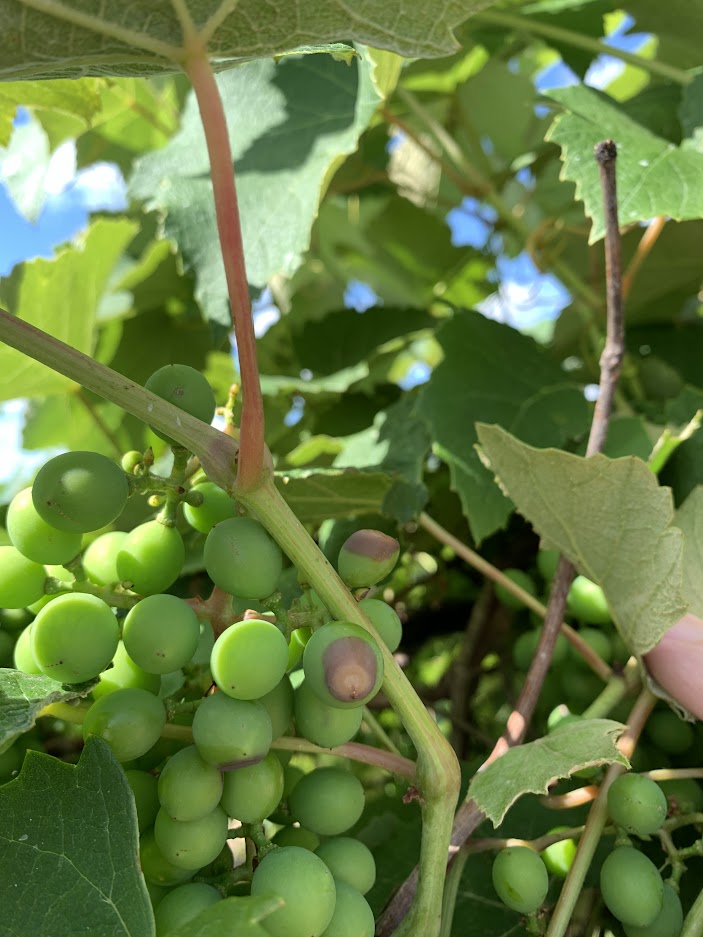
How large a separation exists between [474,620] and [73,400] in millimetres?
755

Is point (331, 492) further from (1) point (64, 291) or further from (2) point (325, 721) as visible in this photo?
(1) point (64, 291)

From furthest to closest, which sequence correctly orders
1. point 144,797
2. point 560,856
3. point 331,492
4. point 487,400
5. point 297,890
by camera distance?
point 487,400
point 331,492
point 560,856
point 144,797
point 297,890

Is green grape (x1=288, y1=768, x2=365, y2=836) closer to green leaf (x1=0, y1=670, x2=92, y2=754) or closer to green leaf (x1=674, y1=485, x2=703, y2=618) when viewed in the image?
green leaf (x1=0, y1=670, x2=92, y2=754)

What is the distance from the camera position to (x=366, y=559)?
0.62 metres

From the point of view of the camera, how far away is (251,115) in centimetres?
141

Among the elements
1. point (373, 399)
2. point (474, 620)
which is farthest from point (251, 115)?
point (474, 620)

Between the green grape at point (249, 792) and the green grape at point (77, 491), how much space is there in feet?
0.70

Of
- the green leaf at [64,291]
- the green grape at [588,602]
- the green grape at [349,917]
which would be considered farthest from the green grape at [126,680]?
the green leaf at [64,291]

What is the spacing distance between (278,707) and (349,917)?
15 cm

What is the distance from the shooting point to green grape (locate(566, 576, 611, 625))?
89 cm

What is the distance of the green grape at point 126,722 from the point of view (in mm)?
586

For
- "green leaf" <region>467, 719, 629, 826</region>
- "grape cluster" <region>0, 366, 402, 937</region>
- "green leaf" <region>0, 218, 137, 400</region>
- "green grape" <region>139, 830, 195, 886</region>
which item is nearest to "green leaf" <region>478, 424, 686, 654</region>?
"green leaf" <region>467, 719, 629, 826</region>

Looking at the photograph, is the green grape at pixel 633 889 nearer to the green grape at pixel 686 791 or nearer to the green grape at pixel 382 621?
the green grape at pixel 686 791

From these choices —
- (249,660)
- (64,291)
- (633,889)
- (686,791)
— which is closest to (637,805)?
(633,889)
